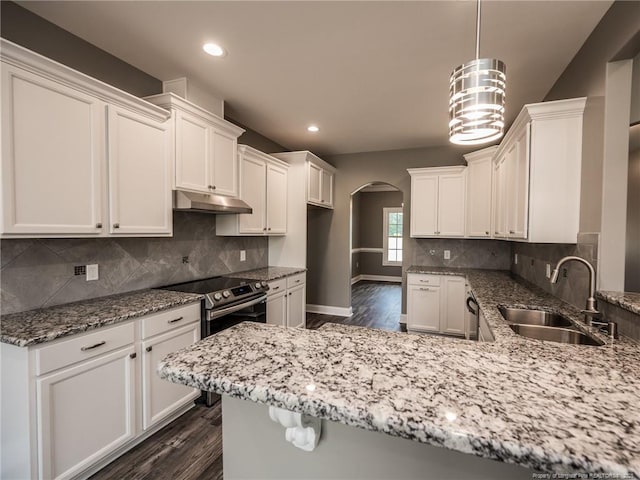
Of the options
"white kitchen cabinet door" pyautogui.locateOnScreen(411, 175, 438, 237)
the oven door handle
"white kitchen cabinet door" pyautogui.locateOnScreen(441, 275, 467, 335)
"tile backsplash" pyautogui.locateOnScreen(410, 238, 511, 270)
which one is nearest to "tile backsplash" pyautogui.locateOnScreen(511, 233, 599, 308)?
"white kitchen cabinet door" pyautogui.locateOnScreen(441, 275, 467, 335)

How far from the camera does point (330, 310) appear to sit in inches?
221

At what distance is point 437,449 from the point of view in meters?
0.82

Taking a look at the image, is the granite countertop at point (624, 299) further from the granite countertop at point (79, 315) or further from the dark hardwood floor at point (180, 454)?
the granite countertop at point (79, 315)

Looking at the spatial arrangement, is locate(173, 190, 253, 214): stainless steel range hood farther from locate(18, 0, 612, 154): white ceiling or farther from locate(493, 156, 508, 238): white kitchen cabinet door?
locate(493, 156, 508, 238): white kitchen cabinet door

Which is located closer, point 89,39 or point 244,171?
point 89,39

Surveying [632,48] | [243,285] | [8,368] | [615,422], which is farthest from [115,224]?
[632,48]

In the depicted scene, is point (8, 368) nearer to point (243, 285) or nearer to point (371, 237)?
point (243, 285)

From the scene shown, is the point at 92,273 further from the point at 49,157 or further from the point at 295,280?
the point at 295,280

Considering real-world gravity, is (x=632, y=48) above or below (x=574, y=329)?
above

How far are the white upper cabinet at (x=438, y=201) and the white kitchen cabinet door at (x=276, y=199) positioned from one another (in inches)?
75.2

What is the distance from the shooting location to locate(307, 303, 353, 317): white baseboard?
5.56 meters

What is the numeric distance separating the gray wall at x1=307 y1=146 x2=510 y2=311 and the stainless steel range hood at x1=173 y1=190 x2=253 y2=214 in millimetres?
2522

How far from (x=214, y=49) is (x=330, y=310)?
4321 millimetres

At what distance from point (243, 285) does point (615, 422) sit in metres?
2.71
